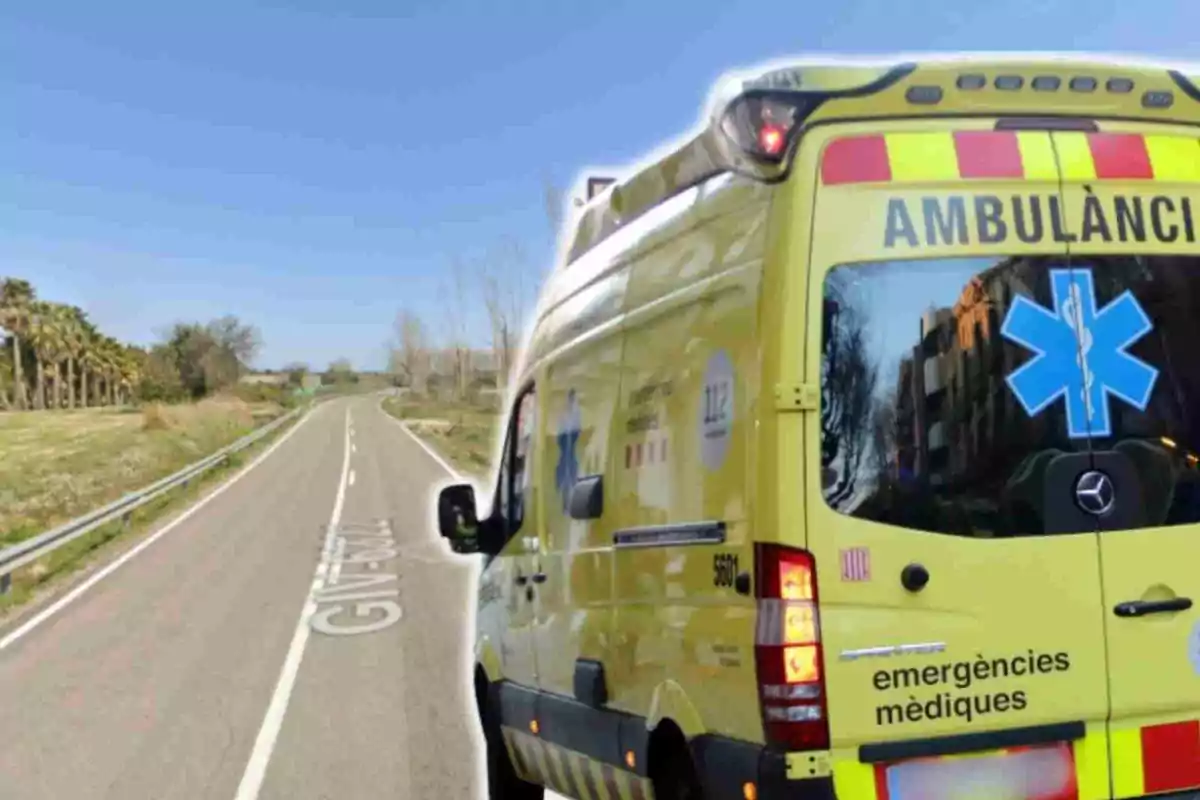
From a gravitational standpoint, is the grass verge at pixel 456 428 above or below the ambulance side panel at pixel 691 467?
below

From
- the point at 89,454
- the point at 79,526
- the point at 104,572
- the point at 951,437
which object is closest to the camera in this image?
the point at 951,437

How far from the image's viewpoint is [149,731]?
10.1 meters

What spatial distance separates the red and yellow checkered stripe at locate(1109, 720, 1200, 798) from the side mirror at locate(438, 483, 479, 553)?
12.0 feet

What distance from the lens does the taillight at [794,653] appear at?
3.77 metres

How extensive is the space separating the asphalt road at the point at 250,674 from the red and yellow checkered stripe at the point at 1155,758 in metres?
4.61

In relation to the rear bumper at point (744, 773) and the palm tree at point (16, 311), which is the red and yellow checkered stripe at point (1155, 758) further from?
the palm tree at point (16, 311)

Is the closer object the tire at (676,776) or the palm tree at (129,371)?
the tire at (676,776)

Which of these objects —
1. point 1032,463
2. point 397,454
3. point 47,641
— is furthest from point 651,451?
point 397,454

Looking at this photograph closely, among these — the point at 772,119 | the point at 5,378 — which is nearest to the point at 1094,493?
the point at 772,119

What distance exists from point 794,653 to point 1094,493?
93 cm

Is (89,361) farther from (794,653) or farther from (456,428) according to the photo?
(794,653)

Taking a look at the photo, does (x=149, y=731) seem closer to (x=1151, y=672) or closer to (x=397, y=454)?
(x=1151, y=672)

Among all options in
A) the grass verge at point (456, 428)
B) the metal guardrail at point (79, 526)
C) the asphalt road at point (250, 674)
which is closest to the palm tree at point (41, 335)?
the grass verge at point (456, 428)

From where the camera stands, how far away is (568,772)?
231 inches
